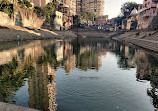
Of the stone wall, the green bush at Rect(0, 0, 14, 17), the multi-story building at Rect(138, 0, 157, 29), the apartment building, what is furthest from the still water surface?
the apartment building

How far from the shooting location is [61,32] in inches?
4183

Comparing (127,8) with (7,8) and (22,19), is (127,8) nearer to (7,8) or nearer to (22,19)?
(22,19)

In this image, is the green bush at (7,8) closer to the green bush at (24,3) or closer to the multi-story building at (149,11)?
the green bush at (24,3)

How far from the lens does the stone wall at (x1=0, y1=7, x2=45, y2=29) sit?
6700cm

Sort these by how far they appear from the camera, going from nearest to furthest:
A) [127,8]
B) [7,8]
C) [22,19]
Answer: [7,8], [22,19], [127,8]

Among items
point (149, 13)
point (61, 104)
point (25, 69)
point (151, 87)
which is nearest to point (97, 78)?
point (151, 87)

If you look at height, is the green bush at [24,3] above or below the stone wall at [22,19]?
above

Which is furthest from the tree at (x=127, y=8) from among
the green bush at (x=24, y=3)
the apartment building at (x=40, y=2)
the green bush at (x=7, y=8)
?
the green bush at (x=7, y=8)

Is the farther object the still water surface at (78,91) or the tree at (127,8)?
the tree at (127,8)

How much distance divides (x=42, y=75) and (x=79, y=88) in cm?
465

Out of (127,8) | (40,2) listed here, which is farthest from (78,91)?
(127,8)

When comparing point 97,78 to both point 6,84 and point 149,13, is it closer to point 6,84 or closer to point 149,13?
point 6,84

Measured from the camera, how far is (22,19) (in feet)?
264

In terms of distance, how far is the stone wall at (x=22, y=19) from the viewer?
2638 inches
